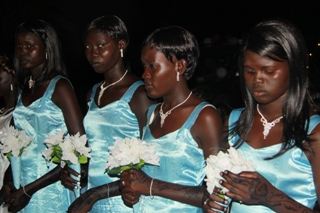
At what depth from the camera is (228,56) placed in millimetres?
9625

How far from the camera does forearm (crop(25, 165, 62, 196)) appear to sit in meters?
4.30

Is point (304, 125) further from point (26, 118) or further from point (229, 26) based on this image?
point (229, 26)

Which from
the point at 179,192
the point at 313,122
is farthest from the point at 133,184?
the point at 313,122

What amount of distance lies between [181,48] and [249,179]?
1271mm

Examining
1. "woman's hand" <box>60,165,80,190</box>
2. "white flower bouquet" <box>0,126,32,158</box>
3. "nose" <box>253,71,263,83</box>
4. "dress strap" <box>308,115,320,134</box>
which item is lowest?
"woman's hand" <box>60,165,80,190</box>

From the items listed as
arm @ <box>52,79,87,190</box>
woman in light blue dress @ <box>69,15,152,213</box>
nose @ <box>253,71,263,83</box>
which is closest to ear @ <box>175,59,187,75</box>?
woman in light blue dress @ <box>69,15,152,213</box>

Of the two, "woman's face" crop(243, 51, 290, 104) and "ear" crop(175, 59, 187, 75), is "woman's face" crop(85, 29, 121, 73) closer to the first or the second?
"ear" crop(175, 59, 187, 75)

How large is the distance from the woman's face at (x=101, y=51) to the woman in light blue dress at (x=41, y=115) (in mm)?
479

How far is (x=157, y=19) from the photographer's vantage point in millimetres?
16469

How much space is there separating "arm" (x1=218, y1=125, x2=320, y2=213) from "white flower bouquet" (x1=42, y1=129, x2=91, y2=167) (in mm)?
1674

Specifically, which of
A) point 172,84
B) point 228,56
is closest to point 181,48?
point 172,84

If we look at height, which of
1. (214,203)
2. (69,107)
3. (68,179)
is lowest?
(68,179)

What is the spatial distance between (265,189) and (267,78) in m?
0.67

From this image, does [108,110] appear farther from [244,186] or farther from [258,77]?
[244,186]
